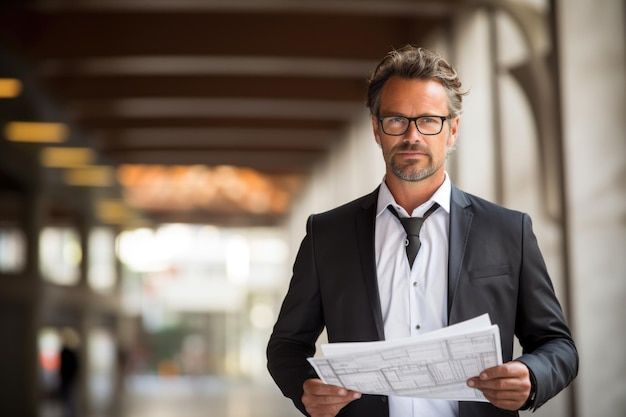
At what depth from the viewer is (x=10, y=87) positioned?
46.6ft

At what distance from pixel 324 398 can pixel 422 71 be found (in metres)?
0.87

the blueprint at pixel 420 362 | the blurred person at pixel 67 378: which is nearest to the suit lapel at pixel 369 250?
the blueprint at pixel 420 362

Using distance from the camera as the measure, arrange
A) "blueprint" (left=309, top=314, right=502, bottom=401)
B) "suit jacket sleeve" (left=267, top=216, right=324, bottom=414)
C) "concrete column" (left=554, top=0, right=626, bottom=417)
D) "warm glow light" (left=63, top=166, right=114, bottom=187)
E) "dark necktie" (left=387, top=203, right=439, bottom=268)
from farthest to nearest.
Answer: "warm glow light" (left=63, top=166, right=114, bottom=187), "concrete column" (left=554, top=0, right=626, bottom=417), "suit jacket sleeve" (left=267, top=216, right=324, bottom=414), "dark necktie" (left=387, top=203, right=439, bottom=268), "blueprint" (left=309, top=314, right=502, bottom=401)

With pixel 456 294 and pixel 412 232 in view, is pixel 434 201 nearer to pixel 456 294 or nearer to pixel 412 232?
pixel 412 232

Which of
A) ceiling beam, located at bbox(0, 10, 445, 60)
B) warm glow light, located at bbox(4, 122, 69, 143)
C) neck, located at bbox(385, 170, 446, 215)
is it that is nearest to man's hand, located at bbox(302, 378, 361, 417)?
neck, located at bbox(385, 170, 446, 215)

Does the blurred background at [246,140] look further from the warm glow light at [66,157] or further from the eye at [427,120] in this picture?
the eye at [427,120]

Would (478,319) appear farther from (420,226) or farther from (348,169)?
(348,169)

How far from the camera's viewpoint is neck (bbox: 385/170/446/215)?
2529 millimetres

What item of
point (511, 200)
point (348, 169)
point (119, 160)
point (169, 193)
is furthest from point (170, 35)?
point (169, 193)

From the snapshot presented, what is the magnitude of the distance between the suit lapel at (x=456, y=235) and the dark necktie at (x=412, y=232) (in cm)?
6

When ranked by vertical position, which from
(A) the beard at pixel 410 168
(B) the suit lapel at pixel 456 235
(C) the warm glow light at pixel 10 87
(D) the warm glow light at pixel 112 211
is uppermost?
(C) the warm glow light at pixel 10 87

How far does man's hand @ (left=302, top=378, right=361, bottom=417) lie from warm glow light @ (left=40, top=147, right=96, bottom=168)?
16.1m

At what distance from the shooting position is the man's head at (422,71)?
2471mm

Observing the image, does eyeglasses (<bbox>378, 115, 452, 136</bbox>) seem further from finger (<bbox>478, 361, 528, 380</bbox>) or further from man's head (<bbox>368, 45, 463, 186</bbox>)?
finger (<bbox>478, 361, 528, 380</bbox>)
